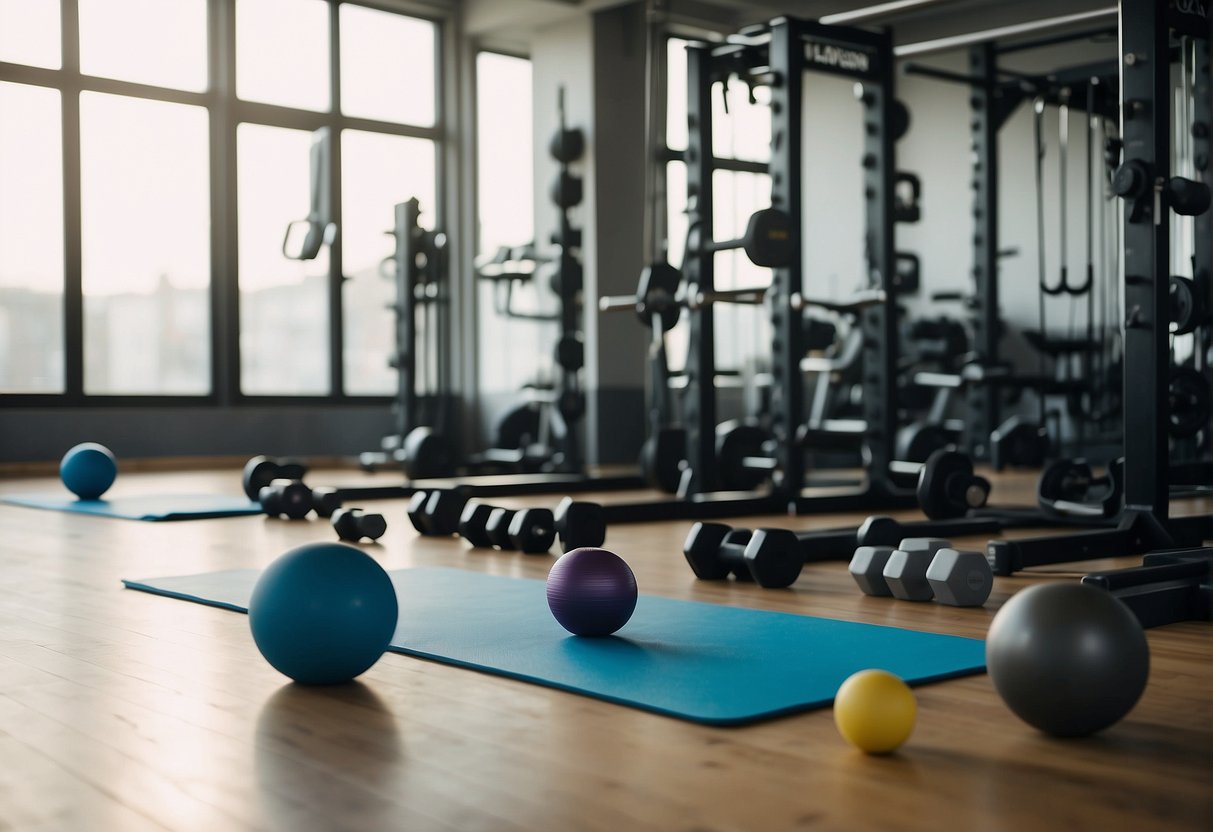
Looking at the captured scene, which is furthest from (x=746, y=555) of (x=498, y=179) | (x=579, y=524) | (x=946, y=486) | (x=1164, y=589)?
(x=498, y=179)

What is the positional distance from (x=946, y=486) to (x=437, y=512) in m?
1.69

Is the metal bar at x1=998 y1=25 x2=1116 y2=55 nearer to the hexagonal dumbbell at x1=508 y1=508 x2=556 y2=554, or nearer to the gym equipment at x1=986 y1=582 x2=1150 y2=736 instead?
the hexagonal dumbbell at x1=508 y1=508 x2=556 y2=554

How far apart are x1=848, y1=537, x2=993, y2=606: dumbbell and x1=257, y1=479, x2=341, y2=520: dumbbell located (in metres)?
2.58

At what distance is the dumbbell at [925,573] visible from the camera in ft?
8.78

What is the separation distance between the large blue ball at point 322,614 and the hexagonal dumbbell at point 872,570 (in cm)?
128

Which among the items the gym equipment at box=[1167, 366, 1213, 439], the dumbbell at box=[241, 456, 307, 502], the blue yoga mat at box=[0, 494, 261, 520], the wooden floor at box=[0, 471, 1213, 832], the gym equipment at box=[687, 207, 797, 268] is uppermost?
the gym equipment at box=[687, 207, 797, 268]

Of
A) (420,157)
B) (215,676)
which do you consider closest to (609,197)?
(420,157)

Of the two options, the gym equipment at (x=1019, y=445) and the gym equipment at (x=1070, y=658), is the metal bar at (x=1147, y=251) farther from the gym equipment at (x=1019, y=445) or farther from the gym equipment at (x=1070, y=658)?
the gym equipment at (x=1019, y=445)

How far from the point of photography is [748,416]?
953cm

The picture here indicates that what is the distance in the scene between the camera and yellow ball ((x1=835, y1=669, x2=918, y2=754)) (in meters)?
1.52

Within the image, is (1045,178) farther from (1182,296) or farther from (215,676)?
(215,676)

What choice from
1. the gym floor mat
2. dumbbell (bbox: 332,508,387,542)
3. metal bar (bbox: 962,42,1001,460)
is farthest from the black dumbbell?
metal bar (bbox: 962,42,1001,460)

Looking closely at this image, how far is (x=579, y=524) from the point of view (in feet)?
12.1

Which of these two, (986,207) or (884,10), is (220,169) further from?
(884,10)
